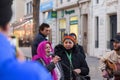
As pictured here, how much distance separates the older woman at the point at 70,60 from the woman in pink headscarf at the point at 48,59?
28 cm

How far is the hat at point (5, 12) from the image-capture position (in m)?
1.25

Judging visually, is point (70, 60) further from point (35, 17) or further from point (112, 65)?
point (35, 17)

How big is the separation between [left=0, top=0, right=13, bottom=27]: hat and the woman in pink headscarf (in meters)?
4.23

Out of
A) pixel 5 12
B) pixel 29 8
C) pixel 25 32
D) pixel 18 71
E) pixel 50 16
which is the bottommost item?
pixel 25 32

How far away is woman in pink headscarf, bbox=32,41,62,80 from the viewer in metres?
5.59

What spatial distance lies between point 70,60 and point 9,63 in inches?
195

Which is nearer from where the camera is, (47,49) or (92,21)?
(47,49)

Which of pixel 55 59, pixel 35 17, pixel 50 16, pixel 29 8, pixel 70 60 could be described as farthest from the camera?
pixel 29 8

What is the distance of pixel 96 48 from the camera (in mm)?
29281

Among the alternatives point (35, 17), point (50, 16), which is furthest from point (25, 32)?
point (35, 17)

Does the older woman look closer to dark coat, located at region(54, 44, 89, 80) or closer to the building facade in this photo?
dark coat, located at region(54, 44, 89, 80)

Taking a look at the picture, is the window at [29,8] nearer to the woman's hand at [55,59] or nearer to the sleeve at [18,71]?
the woman's hand at [55,59]

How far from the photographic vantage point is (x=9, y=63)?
3.85ft

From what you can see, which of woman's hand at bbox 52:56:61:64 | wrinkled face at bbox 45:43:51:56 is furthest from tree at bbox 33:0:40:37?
woman's hand at bbox 52:56:61:64
